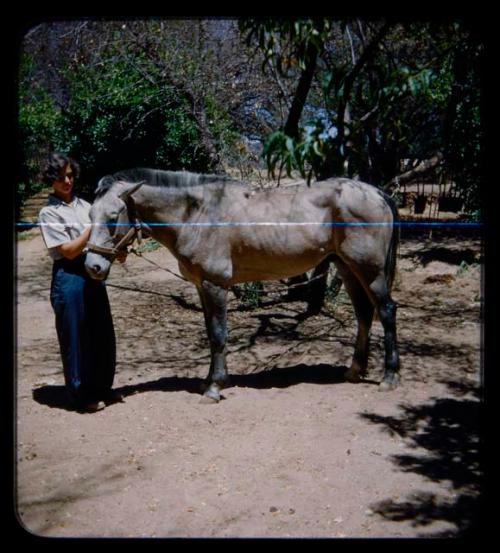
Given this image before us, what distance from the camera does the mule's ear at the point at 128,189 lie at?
14.5ft

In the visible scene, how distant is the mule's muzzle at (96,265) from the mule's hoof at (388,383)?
8.48 ft

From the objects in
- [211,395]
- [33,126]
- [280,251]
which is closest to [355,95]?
[280,251]

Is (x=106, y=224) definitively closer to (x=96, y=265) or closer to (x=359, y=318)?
(x=96, y=265)

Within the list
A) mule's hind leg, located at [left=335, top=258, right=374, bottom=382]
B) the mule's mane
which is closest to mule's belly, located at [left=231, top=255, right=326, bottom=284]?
mule's hind leg, located at [left=335, top=258, right=374, bottom=382]

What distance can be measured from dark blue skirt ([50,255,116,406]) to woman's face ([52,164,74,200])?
516mm

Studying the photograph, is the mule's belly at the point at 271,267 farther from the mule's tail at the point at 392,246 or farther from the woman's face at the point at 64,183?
the woman's face at the point at 64,183

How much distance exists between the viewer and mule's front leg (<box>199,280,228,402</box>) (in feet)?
15.8

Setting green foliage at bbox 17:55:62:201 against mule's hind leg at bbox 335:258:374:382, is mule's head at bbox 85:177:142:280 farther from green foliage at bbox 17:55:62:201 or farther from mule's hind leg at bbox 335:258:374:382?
green foliage at bbox 17:55:62:201

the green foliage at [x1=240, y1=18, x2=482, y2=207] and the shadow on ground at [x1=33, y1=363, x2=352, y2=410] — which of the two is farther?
the shadow on ground at [x1=33, y1=363, x2=352, y2=410]

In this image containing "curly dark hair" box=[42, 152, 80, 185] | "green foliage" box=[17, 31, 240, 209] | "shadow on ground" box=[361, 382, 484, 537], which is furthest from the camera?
"green foliage" box=[17, 31, 240, 209]

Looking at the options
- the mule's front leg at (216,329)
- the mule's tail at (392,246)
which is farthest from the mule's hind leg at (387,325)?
the mule's front leg at (216,329)

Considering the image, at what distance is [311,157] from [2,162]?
137cm
